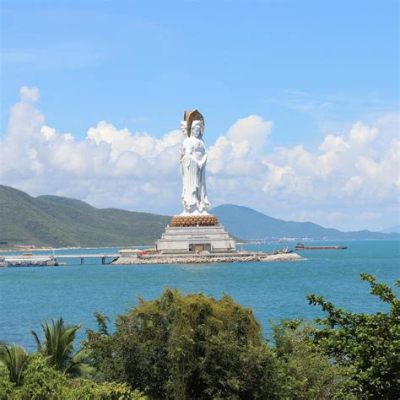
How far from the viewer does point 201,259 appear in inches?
2709

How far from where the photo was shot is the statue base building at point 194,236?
72.1m

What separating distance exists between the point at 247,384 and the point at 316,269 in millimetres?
57495

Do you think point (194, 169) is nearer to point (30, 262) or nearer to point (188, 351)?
point (30, 262)

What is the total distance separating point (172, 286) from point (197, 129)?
94.1 feet

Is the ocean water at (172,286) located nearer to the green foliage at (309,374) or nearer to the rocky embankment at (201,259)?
the rocky embankment at (201,259)

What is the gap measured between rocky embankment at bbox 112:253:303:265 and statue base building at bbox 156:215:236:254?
1.10 metres

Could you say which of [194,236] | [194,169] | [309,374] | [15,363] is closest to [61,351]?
[15,363]

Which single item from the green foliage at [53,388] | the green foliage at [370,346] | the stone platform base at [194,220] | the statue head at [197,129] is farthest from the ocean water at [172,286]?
the green foliage at [53,388]

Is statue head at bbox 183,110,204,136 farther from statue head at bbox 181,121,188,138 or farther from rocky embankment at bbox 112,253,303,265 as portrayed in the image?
rocky embankment at bbox 112,253,303,265

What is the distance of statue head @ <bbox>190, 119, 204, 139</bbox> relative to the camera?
74.3 m

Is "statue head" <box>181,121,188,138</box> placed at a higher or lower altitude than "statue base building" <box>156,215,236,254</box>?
higher

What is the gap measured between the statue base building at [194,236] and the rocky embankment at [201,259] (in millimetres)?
1098

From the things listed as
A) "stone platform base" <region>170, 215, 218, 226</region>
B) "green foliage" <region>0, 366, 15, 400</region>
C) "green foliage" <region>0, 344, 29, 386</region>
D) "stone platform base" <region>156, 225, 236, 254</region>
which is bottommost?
"green foliage" <region>0, 366, 15, 400</region>

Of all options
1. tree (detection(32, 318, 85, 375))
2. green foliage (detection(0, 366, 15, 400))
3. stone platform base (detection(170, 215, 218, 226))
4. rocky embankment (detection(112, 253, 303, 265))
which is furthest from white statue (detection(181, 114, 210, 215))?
green foliage (detection(0, 366, 15, 400))
